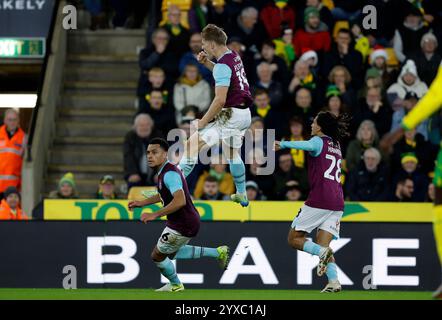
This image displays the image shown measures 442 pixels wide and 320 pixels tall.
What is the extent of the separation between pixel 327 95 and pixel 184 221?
676 centimetres

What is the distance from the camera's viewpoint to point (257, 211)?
20562 millimetres

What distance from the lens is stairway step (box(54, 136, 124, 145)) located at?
24.3 meters

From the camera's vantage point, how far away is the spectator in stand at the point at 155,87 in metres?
22.5

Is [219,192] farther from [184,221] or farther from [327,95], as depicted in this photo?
[184,221]

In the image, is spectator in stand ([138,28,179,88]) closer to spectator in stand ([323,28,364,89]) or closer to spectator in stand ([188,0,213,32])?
spectator in stand ([188,0,213,32])

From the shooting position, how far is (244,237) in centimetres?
1950

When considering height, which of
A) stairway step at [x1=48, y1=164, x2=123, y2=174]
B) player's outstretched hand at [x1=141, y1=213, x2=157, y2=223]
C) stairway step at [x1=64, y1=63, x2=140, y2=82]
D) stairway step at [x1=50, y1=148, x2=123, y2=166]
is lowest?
player's outstretched hand at [x1=141, y1=213, x2=157, y2=223]

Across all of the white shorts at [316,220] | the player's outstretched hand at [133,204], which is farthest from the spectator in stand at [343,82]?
the player's outstretched hand at [133,204]

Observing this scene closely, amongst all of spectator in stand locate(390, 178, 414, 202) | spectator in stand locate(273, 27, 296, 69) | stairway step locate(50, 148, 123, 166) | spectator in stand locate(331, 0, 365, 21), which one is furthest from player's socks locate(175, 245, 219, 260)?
spectator in stand locate(331, 0, 365, 21)

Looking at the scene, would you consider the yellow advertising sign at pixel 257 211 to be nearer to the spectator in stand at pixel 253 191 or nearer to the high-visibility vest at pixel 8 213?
the spectator in stand at pixel 253 191

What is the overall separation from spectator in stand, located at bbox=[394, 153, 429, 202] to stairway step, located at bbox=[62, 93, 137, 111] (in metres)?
5.44

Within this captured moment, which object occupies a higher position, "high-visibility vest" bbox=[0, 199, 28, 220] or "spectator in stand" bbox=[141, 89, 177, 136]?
"spectator in stand" bbox=[141, 89, 177, 136]

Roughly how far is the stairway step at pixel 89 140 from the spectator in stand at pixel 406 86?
4.77 m
